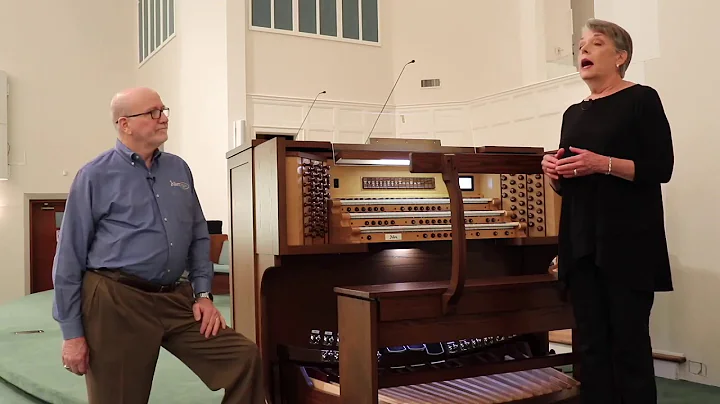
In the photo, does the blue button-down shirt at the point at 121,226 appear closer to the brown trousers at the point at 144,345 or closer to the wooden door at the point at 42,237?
the brown trousers at the point at 144,345

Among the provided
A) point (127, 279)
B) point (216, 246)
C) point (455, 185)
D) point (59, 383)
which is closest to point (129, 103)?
point (127, 279)

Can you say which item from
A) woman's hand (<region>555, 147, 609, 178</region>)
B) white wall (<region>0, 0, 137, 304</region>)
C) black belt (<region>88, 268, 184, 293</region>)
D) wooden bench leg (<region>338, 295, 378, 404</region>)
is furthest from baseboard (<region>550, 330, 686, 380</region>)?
white wall (<region>0, 0, 137, 304</region>)

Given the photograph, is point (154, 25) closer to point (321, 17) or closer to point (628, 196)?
point (321, 17)

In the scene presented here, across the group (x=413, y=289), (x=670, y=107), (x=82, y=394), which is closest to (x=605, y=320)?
(x=413, y=289)

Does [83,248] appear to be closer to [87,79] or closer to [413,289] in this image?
[413,289]

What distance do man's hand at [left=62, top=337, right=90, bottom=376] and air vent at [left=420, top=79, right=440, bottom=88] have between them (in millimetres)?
11970

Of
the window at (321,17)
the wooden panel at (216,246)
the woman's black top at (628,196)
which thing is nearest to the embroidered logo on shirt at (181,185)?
the woman's black top at (628,196)

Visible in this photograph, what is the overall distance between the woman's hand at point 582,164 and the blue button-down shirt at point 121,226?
147 centimetres

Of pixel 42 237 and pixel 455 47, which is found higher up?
pixel 455 47

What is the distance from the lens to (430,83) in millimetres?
13789

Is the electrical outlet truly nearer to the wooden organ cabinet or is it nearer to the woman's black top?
the wooden organ cabinet

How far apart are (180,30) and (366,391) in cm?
1298

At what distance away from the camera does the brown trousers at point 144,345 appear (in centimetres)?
242

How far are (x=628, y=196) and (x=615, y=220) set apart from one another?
0.35 ft
